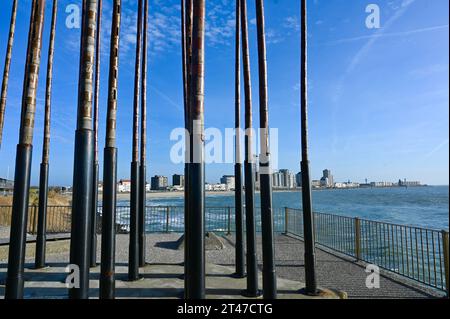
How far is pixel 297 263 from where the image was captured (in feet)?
27.7

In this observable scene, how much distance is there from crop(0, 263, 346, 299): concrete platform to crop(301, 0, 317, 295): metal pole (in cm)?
38

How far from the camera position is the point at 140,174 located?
729 centimetres

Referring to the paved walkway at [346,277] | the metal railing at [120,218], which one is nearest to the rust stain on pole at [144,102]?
the paved walkway at [346,277]

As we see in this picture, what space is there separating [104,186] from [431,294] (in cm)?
661

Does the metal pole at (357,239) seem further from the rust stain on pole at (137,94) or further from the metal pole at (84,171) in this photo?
the metal pole at (84,171)

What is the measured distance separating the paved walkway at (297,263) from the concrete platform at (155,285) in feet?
2.43

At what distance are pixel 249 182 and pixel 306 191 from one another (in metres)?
1.15

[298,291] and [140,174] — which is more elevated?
[140,174]

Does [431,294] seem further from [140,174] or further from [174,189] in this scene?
[174,189]

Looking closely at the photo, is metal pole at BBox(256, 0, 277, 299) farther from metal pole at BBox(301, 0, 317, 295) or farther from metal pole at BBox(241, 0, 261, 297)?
metal pole at BBox(301, 0, 317, 295)

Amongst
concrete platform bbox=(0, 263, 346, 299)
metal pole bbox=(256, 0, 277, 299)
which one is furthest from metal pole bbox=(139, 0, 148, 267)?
metal pole bbox=(256, 0, 277, 299)

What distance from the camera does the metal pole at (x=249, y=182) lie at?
5746mm

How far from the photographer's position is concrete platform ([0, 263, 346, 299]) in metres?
5.66
